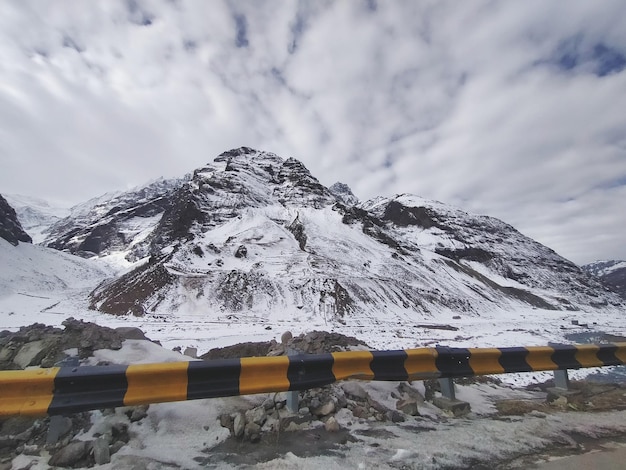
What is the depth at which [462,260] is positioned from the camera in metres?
102

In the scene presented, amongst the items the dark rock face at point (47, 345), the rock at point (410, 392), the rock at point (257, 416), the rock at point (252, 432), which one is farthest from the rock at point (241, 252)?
the rock at point (252, 432)

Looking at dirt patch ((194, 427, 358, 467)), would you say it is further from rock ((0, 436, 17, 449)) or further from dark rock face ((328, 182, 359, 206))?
dark rock face ((328, 182, 359, 206))

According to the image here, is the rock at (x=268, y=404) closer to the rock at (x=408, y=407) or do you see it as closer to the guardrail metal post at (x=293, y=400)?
the guardrail metal post at (x=293, y=400)

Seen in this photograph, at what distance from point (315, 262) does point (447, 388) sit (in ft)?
148

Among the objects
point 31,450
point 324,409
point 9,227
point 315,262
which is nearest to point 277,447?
point 324,409

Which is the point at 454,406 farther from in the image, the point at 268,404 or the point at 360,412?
the point at 268,404

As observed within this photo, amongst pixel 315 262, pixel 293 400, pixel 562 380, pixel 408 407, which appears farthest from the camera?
pixel 315 262

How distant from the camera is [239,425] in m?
3.59

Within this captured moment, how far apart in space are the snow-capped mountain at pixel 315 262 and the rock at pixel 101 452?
34741 mm

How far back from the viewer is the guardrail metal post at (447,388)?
4.71 metres

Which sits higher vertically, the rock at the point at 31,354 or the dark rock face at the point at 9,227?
the dark rock face at the point at 9,227

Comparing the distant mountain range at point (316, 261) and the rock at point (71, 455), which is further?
the distant mountain range at point (316, 261)

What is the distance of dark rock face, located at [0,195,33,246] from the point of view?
6925 centimetres

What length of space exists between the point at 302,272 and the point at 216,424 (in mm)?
42896
